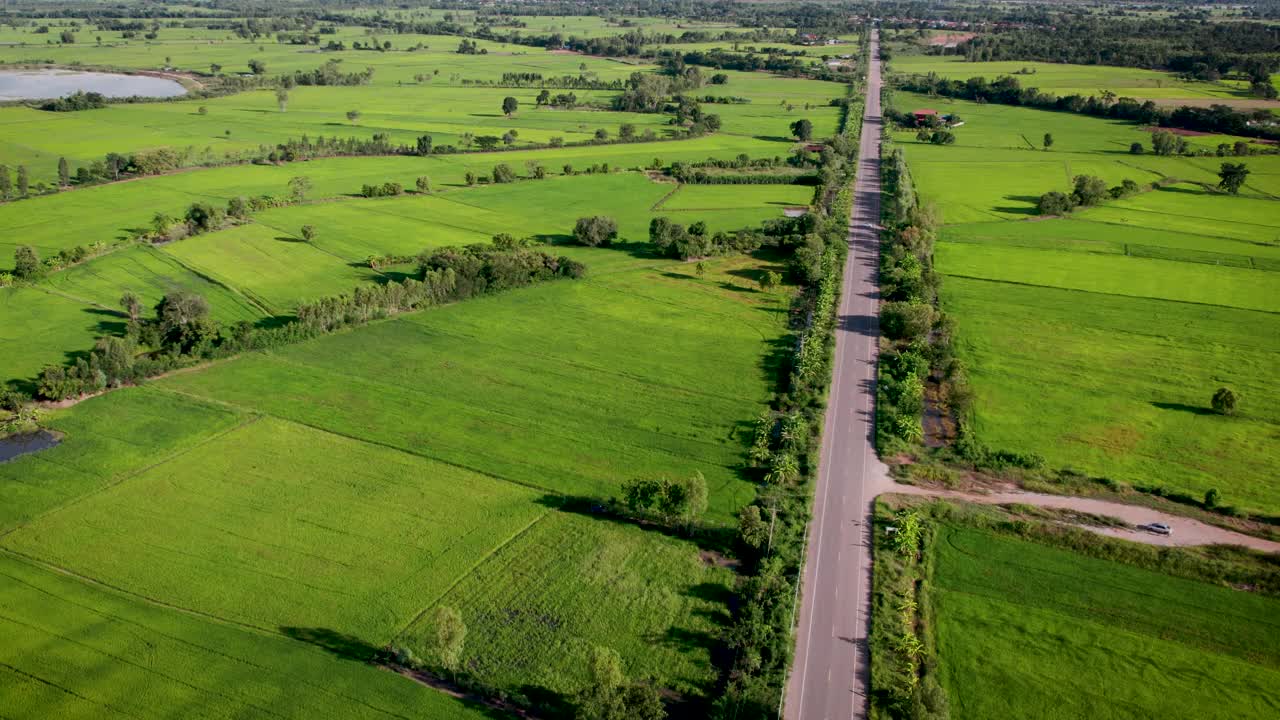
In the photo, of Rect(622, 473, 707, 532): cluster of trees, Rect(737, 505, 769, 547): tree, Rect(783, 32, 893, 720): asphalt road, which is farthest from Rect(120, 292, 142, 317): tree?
Rect(783, 32, 893, 720): asphalt road

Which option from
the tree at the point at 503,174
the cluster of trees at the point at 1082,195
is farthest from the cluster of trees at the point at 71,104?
the cluster of trees at the point at 1082,195

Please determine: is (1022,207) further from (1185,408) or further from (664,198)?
(1185,408)

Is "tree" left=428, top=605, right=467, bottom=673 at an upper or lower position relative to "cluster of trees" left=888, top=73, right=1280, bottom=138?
lower

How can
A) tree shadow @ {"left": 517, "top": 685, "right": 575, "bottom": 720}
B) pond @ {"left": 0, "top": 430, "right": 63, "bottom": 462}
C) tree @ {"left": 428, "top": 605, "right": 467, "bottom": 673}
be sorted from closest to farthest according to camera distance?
tree shadow @ {"left": 517, "top": 685, "right": 575, "bottom": 720} → tree @ {"left": 428, "top": 605, "right": 467, "bottom": 673} → pond @ {"left": 0, "top": 430, "right": 63, "bottom": 462}

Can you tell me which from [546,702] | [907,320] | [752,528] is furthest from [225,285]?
[907,320]

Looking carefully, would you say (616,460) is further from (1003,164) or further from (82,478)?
(1003,164)

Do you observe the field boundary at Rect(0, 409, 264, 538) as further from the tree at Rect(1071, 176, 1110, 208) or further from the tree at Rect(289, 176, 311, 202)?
the tree at Rect(1071, 176, 1110, 208)

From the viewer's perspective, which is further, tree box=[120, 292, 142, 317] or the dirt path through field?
tree box=[120, 292, 142, 317]

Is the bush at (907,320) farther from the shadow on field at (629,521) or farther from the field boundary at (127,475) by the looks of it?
the field boundary at (127,475)
